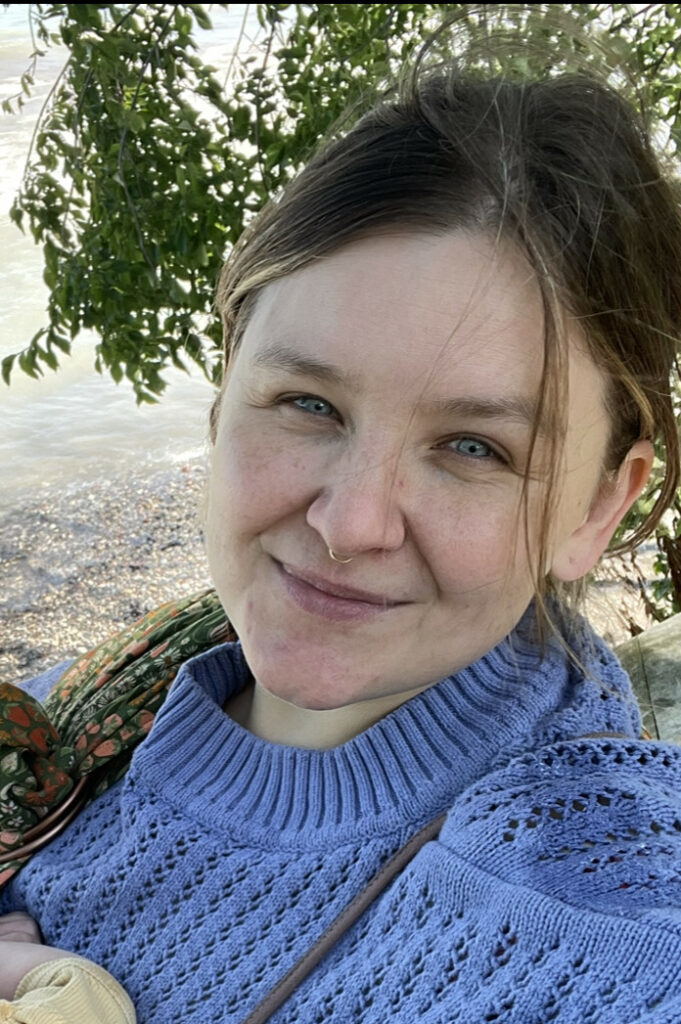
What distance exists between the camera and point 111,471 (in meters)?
5.57

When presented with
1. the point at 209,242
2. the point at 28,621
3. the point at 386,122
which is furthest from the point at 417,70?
the point at 28,621

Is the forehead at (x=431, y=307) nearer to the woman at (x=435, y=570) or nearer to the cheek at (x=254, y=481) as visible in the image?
the woman at (x=435, y=570)

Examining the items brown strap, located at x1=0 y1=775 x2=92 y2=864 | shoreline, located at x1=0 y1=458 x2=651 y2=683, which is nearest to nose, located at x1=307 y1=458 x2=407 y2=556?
brown strap, located at x1=0 y1=775 x2=92 y2=864

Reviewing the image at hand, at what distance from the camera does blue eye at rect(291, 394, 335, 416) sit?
120cm

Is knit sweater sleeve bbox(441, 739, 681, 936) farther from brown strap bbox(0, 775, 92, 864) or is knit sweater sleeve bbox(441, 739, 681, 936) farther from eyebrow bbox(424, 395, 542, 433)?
brown strap bbox(0, 775, 92, 864)

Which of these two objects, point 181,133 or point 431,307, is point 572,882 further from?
point 181,133

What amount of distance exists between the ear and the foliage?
1172mm

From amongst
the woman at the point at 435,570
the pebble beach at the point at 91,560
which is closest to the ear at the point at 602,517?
the woman at the point at 435,570

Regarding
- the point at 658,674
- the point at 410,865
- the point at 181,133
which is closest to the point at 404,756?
the point at 410,865

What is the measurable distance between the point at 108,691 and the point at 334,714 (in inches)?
15.8

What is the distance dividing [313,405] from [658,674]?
1390 millimetres

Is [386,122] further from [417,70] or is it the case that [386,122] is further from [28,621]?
[28,621]

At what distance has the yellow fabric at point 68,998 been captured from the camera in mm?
1181

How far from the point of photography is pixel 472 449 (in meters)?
1.16
